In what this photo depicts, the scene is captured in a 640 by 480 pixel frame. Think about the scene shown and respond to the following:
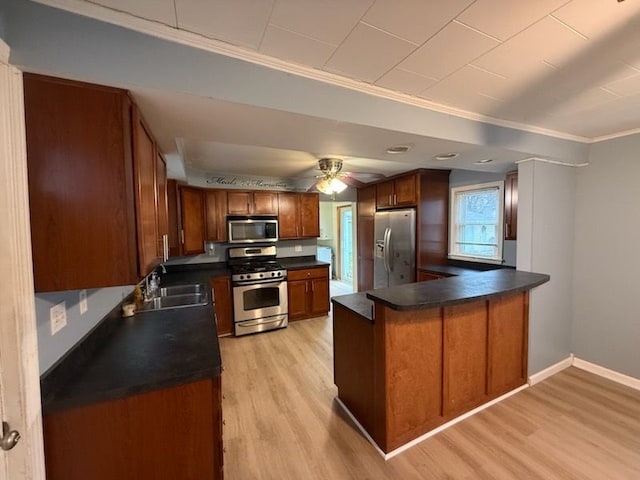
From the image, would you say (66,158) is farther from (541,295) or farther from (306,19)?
(541,295)

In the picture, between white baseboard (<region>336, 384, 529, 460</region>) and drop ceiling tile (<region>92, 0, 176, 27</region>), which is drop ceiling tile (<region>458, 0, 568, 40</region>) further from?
white baseboard (<region>336, 384, 529, 460</region>)

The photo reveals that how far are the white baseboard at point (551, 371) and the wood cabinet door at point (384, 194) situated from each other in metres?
2.74

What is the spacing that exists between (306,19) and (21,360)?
1.62 metres

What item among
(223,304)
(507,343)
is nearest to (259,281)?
(223,304)

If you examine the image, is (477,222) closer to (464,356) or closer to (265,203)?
(464,356)

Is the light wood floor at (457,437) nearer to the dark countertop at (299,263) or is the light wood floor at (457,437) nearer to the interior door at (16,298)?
the interior door at (16,298)

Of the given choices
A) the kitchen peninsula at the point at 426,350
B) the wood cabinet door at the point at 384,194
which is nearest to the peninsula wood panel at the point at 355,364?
the kitchen peninsula at the point at 426,350

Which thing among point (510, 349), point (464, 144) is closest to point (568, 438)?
point (510, 349)

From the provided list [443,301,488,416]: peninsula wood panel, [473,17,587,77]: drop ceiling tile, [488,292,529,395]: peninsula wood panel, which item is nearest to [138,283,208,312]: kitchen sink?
[443,301,488,416]: peninsula wood panel

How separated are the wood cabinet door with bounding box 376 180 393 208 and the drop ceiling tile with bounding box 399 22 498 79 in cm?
295

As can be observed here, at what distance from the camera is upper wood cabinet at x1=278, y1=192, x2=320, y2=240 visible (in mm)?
4465

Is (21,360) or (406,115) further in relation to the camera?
(406,115)

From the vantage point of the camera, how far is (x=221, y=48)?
1.20m

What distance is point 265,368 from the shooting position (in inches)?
118
